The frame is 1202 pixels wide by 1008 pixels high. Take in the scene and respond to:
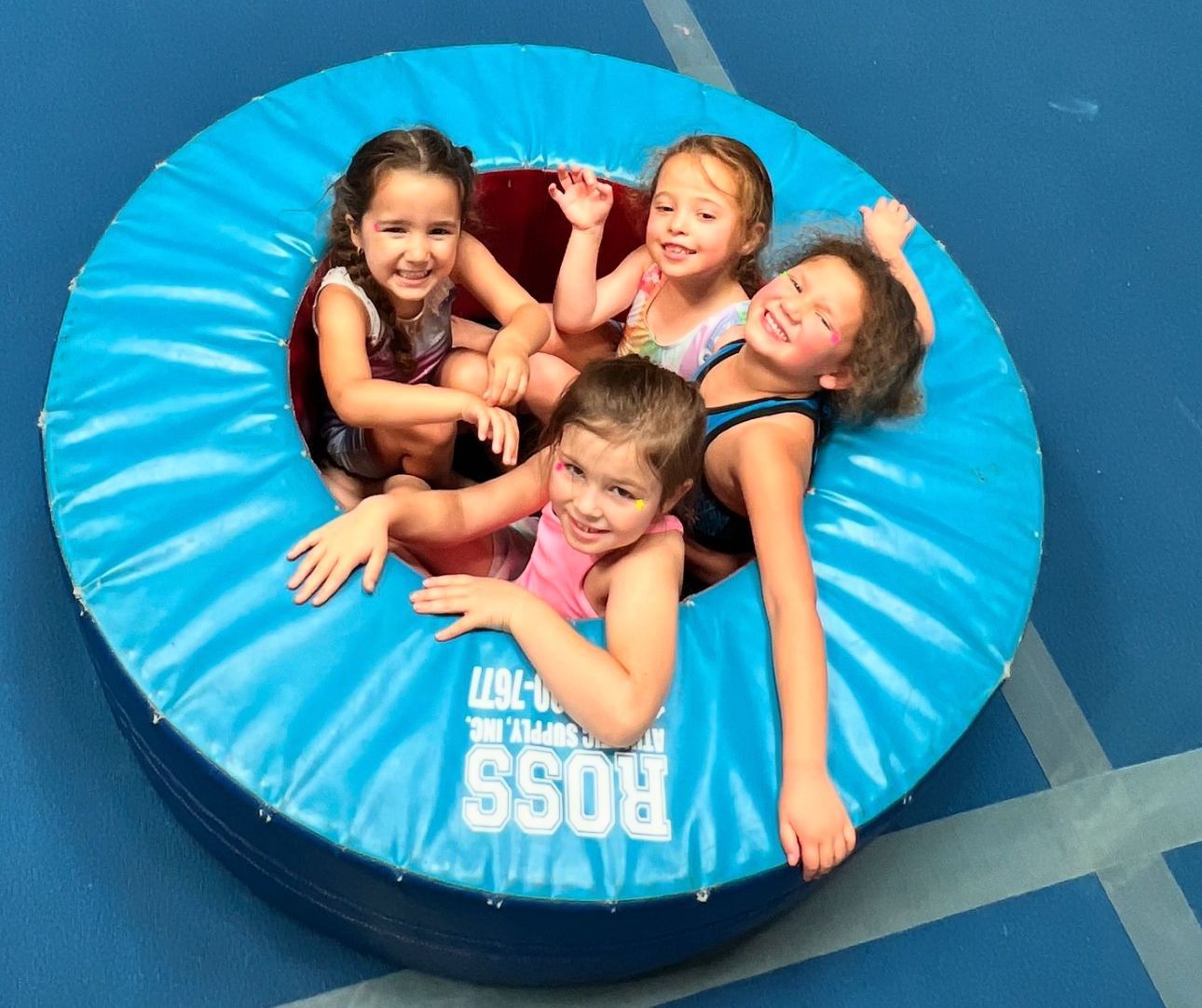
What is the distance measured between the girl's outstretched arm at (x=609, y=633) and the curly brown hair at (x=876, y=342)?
1.09ft

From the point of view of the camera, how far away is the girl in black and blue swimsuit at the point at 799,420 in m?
1.28

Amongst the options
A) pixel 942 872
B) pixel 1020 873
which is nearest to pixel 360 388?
pixel 942 872

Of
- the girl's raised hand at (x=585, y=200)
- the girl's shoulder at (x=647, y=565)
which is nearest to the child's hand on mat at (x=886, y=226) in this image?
the girl's raised hand at (x=585, y=200)

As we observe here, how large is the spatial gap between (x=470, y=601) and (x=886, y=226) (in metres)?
0.92

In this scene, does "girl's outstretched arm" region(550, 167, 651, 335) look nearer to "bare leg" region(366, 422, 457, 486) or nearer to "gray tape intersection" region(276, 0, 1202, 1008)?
"bare leg" region(366, 422, 457, 486)

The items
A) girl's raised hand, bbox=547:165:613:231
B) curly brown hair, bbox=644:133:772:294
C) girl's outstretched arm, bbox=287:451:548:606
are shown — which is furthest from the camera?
girl's raised hand, bbox=547:165:613:231

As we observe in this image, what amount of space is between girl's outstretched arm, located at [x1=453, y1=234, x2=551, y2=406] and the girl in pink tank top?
0.37 feet

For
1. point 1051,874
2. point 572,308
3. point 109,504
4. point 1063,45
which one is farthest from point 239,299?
point 1063,45

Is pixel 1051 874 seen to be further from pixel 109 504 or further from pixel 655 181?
pixel 109 504

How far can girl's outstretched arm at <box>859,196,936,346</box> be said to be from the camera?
5.40ft

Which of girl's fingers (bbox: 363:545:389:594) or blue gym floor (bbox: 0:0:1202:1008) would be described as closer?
girl's fingers (bbox: 363:545:389:594)

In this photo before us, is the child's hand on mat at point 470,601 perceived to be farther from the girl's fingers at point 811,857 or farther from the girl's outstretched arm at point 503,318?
the girl's fingers at point 811,857

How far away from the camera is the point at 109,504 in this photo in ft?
4.43

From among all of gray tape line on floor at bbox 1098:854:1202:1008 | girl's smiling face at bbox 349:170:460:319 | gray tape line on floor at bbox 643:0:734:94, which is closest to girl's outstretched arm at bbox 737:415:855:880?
girl's smiling face at bbox 349:170:460:319
